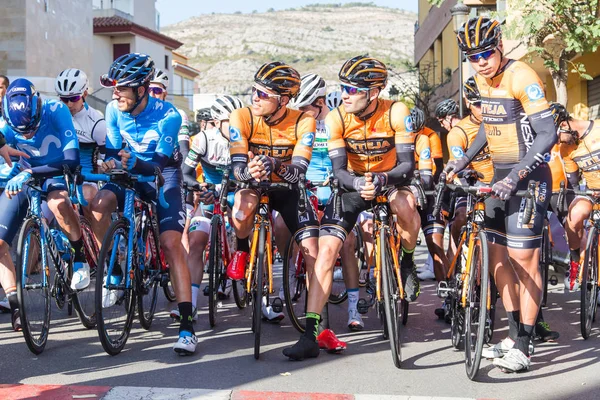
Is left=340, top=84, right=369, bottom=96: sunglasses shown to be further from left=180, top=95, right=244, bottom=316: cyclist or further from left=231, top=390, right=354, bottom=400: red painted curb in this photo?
left=231, top=390, right=354, bottom=400: red painted curb

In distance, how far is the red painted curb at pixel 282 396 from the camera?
5.25m

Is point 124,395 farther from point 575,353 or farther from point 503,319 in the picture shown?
point 503,319

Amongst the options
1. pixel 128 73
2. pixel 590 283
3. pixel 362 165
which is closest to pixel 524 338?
pixel 590 283

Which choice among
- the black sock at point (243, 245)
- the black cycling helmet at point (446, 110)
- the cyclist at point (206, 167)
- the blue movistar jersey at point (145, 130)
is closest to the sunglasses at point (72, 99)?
the cyclist at point (206, 167)

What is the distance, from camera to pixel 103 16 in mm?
65312

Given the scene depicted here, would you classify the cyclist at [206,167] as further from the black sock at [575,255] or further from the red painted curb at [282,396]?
the black sock at [575,255]

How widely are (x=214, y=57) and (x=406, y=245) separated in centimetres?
15522

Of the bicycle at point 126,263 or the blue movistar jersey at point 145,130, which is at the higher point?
the blue movistar jersey at point 145,130

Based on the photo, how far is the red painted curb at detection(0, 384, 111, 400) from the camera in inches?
205

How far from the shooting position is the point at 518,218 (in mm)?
6113

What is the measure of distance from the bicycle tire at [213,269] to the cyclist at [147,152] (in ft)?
2.32

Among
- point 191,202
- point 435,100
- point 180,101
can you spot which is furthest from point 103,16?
point 191,202

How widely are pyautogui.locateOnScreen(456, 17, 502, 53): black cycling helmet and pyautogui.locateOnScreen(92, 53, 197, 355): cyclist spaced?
2.35m

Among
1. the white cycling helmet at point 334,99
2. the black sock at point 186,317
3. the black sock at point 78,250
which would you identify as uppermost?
the white cycling helmet at point 334,99
